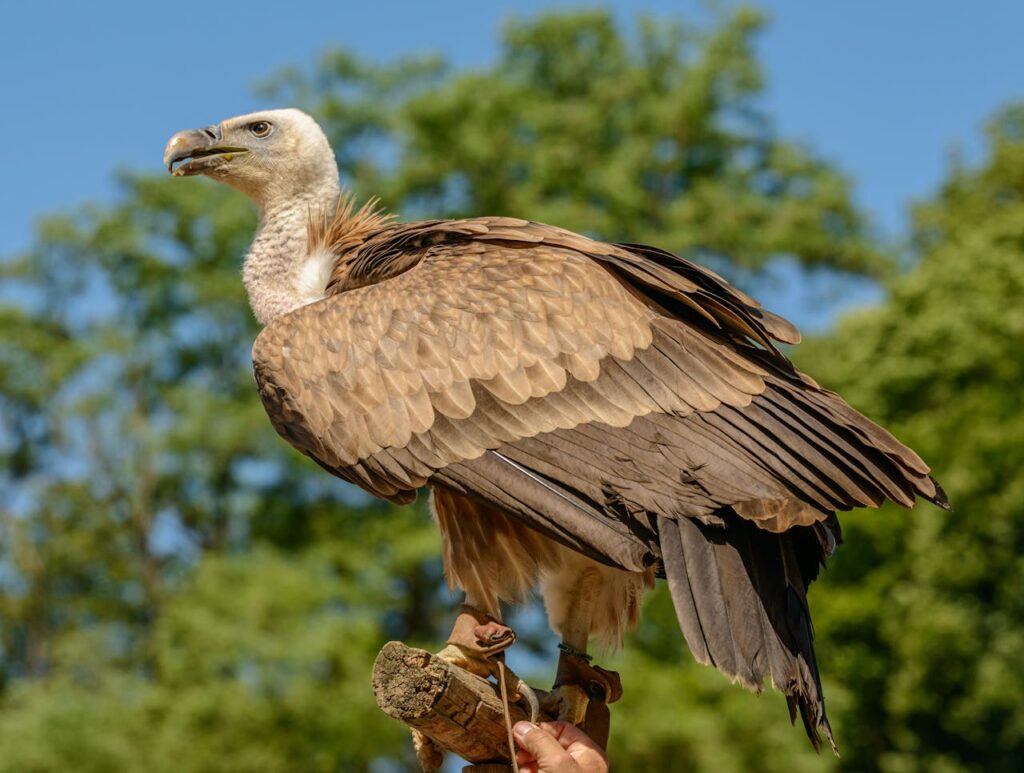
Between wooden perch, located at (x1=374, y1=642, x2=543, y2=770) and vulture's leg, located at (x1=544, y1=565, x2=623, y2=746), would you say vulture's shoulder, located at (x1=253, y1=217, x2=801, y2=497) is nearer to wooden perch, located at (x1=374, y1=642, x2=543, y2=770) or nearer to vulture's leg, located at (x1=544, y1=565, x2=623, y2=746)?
vulture's leg, located at (x1=544, y1=565, x2=623, y2=746)

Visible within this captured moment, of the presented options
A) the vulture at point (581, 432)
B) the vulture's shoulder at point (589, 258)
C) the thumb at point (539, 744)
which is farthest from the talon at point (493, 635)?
the vulture's shoulder at point (589, 258)

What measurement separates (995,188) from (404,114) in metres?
11.8

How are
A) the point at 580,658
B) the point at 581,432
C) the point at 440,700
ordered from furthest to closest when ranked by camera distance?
the point at 580,658 → the point at 581,432 → the point at 440,700

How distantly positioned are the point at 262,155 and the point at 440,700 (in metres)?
2.87

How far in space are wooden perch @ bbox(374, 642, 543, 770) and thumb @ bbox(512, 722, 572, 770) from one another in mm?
56

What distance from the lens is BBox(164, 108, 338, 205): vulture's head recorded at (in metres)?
6.67

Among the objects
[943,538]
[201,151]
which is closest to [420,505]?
[943,538]

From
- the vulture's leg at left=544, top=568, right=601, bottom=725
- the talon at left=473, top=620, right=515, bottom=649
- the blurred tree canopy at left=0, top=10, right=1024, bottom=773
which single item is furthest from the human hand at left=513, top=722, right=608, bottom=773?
the blurred tree canopy at left=0, top=10, right=1024, bottom=773

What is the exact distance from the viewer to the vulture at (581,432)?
196 inches

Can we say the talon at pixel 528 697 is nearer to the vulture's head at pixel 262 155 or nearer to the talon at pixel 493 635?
the talon at pixel 493 635

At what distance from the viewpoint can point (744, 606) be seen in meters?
4.93

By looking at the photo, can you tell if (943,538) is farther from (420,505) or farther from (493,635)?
(493,635)

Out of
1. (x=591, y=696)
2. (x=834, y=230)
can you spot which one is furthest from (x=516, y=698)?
(x=834, y=230)

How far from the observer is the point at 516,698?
5.23 m
